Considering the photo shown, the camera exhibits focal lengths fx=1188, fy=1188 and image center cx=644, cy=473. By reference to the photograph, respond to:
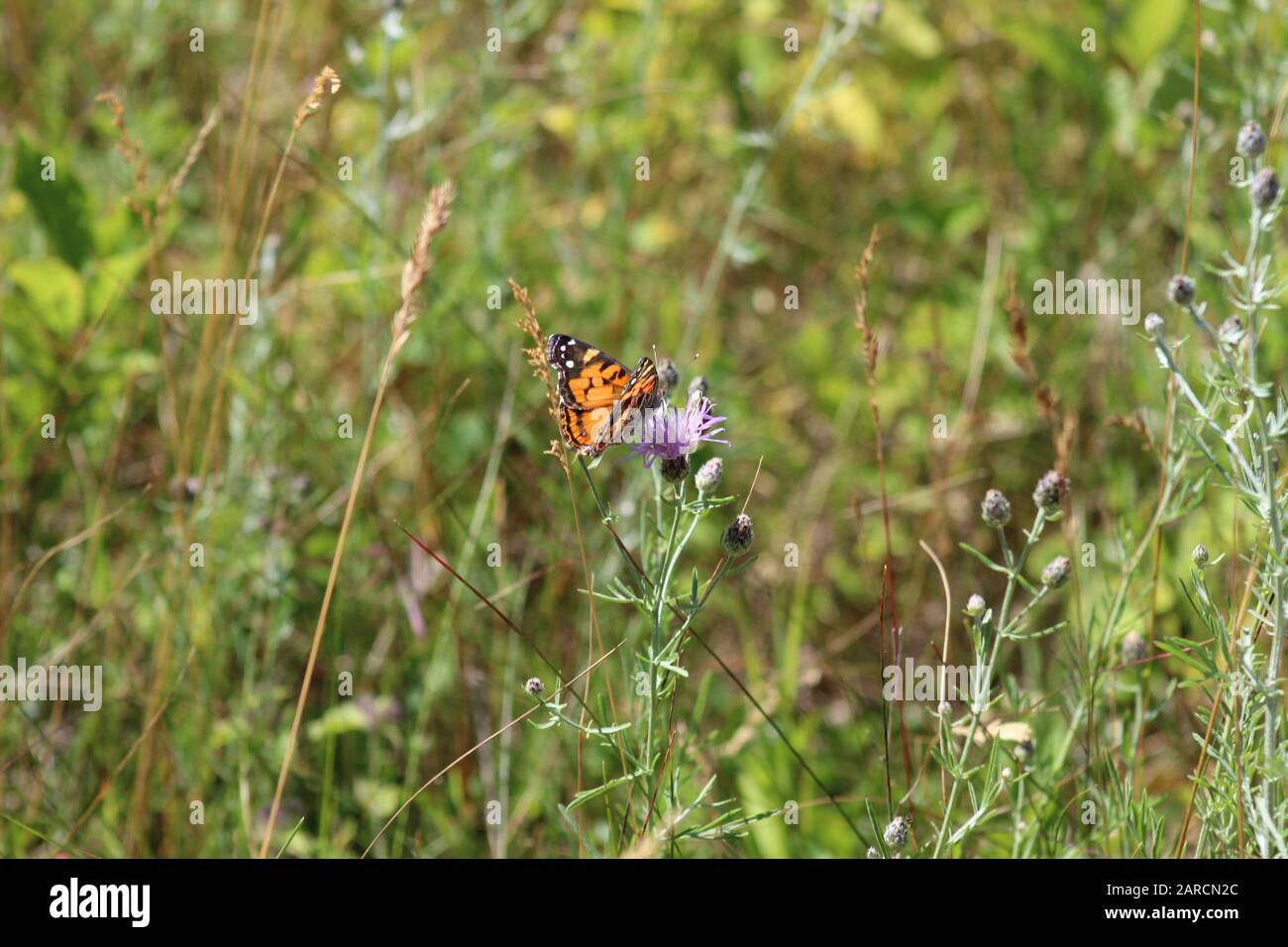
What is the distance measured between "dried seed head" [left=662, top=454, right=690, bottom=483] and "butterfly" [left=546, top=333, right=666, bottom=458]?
0.41 feet

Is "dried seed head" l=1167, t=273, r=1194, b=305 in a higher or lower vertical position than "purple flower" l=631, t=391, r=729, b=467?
higher

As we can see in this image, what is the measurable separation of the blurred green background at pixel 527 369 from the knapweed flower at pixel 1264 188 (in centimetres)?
46

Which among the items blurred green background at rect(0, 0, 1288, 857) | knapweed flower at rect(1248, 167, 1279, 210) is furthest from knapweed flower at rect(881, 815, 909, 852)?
knapweed flower at rect(1248, 167, 1279, 210)

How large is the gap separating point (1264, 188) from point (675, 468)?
92 centimetres

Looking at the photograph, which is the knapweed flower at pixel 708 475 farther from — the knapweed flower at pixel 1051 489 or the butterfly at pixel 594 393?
the knapweed flower at pixel 1051 489

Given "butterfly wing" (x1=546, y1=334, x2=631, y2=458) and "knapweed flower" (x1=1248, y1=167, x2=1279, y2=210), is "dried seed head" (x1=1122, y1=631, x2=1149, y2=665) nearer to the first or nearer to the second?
"knapweed flower" (x1=1248, y1=167, x2=1279, y2=210)

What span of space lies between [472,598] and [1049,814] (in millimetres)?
1376

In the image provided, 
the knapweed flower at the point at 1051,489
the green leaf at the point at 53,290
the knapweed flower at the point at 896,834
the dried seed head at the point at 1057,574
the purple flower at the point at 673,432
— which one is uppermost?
the green leaf at the point at 53,290

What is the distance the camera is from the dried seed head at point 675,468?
1.70 m

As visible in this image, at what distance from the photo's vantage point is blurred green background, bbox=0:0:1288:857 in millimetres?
2525

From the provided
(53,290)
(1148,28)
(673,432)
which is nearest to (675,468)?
(673,432)

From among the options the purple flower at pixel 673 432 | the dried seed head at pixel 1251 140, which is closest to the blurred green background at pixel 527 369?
the purple flower at pixel 673 432

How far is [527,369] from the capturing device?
3227mm
